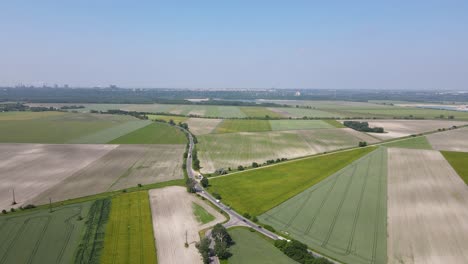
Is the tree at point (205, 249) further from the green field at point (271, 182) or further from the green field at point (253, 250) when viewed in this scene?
the green field at point (271, 182)

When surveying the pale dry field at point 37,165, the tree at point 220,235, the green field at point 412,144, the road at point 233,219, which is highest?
the green field at point 412,144

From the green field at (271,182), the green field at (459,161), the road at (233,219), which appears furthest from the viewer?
the green field at (459,161)

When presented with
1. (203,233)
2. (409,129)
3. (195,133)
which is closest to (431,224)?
(203,233)

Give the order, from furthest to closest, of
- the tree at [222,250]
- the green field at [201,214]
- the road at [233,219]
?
the green field at [201,214], the road at [233,219], the tree at [222,250]

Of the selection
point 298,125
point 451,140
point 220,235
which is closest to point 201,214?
point 220,235

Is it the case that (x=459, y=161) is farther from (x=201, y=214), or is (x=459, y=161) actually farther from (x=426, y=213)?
(x=201, y=214)

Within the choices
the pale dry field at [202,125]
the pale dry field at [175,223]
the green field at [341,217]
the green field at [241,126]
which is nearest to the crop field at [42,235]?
the pale dry field at [175,223]

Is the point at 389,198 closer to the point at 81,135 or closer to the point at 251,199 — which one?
the point at 251,199
